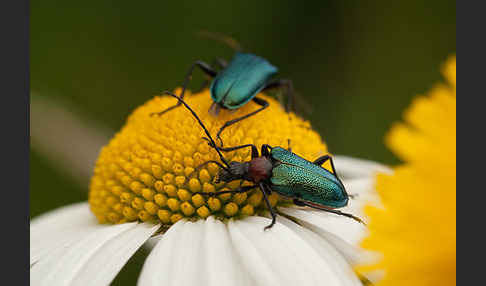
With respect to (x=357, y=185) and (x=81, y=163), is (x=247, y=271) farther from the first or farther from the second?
(x=81, y=163)

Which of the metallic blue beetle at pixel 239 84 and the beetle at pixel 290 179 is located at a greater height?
the metallic blue beetle at pixel 239 84

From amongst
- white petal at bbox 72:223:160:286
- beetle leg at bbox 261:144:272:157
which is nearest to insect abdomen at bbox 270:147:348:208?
beetle leg at bbox 261:144:272:157

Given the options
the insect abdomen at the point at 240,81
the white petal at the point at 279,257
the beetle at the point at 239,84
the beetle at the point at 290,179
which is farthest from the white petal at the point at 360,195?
the insect abdomen at the point at 240,81

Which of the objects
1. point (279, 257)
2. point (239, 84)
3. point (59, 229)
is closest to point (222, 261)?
point (279, 257)

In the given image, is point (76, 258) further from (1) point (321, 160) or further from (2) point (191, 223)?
(1) point (321, 160)

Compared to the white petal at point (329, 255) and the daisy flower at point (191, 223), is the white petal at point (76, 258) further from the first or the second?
the white petal at point (329, 255)
